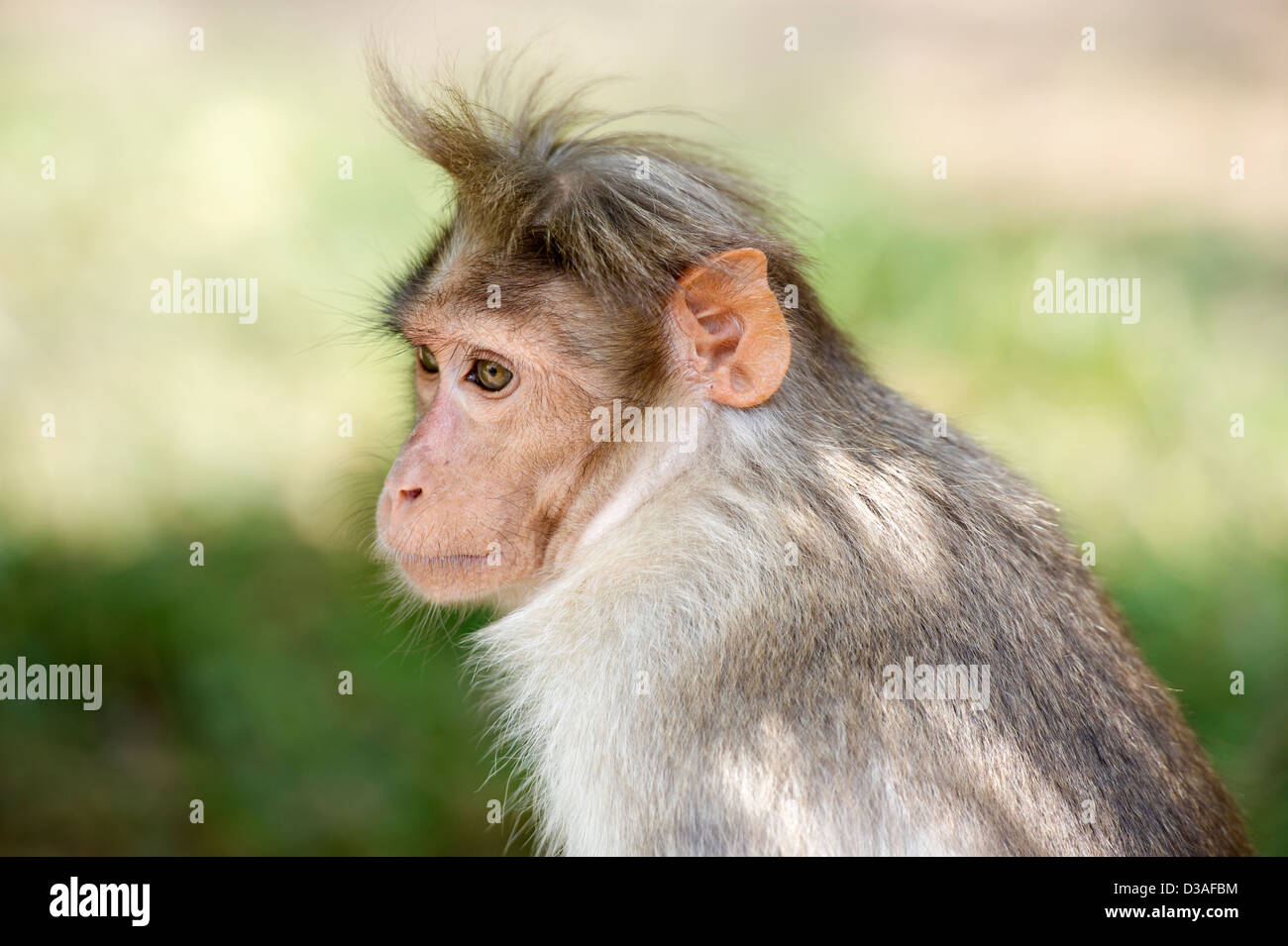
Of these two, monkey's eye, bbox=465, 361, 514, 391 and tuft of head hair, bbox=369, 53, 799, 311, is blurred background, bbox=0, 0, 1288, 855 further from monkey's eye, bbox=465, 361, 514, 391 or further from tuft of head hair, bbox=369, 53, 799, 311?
monkey's eye, bbox=465, 361, 514, 391

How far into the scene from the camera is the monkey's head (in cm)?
443

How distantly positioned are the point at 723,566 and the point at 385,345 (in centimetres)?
220

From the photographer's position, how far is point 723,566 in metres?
4.18

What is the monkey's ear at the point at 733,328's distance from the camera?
14.2 ft

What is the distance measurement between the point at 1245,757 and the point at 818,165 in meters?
6.54

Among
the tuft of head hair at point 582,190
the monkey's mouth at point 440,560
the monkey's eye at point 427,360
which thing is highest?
the tuft of head hair at point 582,190

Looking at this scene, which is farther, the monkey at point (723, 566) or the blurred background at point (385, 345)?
the blurred background at point (385, 345)

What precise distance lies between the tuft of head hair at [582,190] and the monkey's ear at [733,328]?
0.30 ft

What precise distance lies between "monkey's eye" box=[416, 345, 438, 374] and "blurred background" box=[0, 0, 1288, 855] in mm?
684
